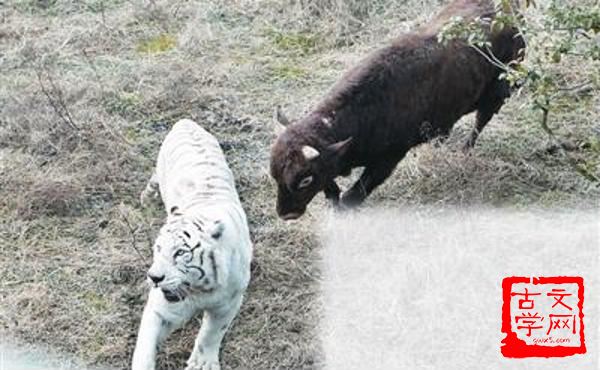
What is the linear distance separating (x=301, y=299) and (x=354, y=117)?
46.8 inches

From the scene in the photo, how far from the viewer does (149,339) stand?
516 centimetres

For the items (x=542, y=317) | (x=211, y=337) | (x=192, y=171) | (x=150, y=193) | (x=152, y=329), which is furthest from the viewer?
(x=150, y=193)

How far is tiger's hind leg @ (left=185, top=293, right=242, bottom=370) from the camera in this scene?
5.32 meters

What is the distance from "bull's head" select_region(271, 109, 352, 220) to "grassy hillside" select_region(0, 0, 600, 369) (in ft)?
1.49

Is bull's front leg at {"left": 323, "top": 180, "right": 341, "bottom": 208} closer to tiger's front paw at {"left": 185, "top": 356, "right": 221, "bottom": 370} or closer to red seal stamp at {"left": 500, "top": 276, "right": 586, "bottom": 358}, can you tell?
red seal stamp at {"left": 500, "top": 276, "right": 586, "bottom": 358}

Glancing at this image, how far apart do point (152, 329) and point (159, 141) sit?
2684 mm

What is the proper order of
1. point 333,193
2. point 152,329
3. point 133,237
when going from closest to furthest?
point 152,329 → point 133,237 → point 333,193

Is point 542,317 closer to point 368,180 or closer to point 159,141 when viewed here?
point 368,180

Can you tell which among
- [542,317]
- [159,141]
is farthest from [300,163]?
[159,141]

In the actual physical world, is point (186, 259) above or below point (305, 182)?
above

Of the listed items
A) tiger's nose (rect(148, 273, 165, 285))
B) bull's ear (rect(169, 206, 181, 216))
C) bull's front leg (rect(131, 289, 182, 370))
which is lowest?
bull's front leg (rect(131, 289, 182, 370))

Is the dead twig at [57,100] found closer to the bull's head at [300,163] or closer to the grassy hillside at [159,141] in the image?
the grassy hillside at [159,141]

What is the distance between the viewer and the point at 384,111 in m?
6.41

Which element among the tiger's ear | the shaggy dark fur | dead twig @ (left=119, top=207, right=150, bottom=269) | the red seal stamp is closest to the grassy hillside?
dead twig @ (left=119, top=207, right=150, bottom=269)
